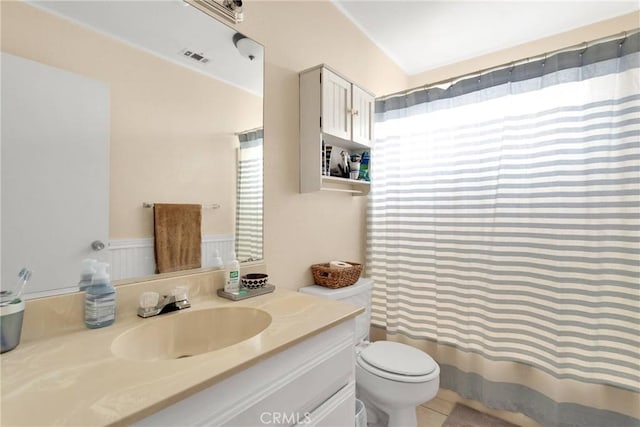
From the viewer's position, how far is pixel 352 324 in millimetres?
1063

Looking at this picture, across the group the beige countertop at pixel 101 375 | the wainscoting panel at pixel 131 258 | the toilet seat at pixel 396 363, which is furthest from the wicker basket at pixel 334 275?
the wainscoting panel at pixel 131 258

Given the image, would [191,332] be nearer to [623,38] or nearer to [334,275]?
[334,275]

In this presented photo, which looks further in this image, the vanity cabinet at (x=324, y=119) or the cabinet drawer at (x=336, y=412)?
the vanity cabinet at (x=324, y=119)

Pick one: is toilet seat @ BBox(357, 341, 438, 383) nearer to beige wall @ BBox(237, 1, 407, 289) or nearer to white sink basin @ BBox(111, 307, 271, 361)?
beige wall @ BBox(237, 1, 407, 289)

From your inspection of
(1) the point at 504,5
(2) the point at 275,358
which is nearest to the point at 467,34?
(1) the point at 504,5

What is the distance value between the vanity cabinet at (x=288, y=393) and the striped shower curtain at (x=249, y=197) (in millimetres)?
578

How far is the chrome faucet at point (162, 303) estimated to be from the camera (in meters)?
0.99

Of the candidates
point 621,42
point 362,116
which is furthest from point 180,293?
point 621,42

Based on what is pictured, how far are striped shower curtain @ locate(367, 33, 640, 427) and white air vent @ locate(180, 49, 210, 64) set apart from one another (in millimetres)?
1308

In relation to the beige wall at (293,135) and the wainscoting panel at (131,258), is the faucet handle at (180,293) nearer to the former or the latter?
the wainscoting panel at (131,258)

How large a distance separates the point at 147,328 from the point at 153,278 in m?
0.20

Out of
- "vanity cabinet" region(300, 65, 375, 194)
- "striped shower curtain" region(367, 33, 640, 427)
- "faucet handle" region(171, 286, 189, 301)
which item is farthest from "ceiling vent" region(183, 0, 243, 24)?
"striped shower curtain" region(367, 33, 640, 427)

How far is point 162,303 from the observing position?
104cm

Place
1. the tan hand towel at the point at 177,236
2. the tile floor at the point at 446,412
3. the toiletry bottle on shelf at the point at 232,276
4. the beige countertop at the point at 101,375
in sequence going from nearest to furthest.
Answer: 1. the beige countertop at the point at 101,375
2. the tan hand towel at the point at 177,236
3. the toiletry bottle on shelf at the point at 232,276
4. the tile floor at the point at 446,412
